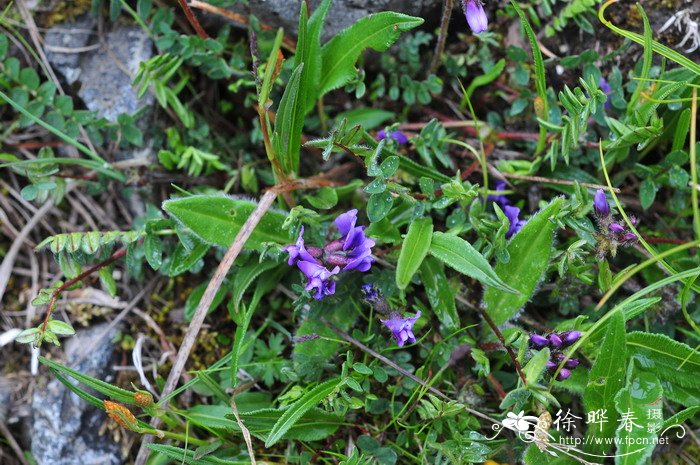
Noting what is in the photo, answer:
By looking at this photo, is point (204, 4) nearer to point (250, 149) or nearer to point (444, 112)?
point (250, 149)

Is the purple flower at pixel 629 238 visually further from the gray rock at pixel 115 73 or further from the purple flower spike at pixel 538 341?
the gray rock at pixel 115 73

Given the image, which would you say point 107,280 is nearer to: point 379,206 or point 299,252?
point 299,252

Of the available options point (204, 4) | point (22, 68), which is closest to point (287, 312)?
point (204, 4)

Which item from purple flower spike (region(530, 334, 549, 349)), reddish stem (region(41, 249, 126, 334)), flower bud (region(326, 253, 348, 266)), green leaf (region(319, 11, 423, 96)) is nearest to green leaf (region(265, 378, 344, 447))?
flower bud (region(326, 253, 348, 266))

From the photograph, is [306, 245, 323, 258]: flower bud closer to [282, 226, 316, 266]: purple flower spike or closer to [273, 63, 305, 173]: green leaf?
[282, 226, 316, 266]: purple flower spike

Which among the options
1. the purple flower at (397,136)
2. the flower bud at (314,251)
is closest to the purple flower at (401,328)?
the flower bud at (314,251)

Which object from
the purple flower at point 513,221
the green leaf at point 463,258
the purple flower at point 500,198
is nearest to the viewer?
the green leaf at point 463,258

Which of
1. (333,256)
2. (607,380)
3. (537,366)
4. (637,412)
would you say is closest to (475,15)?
(333,256)
